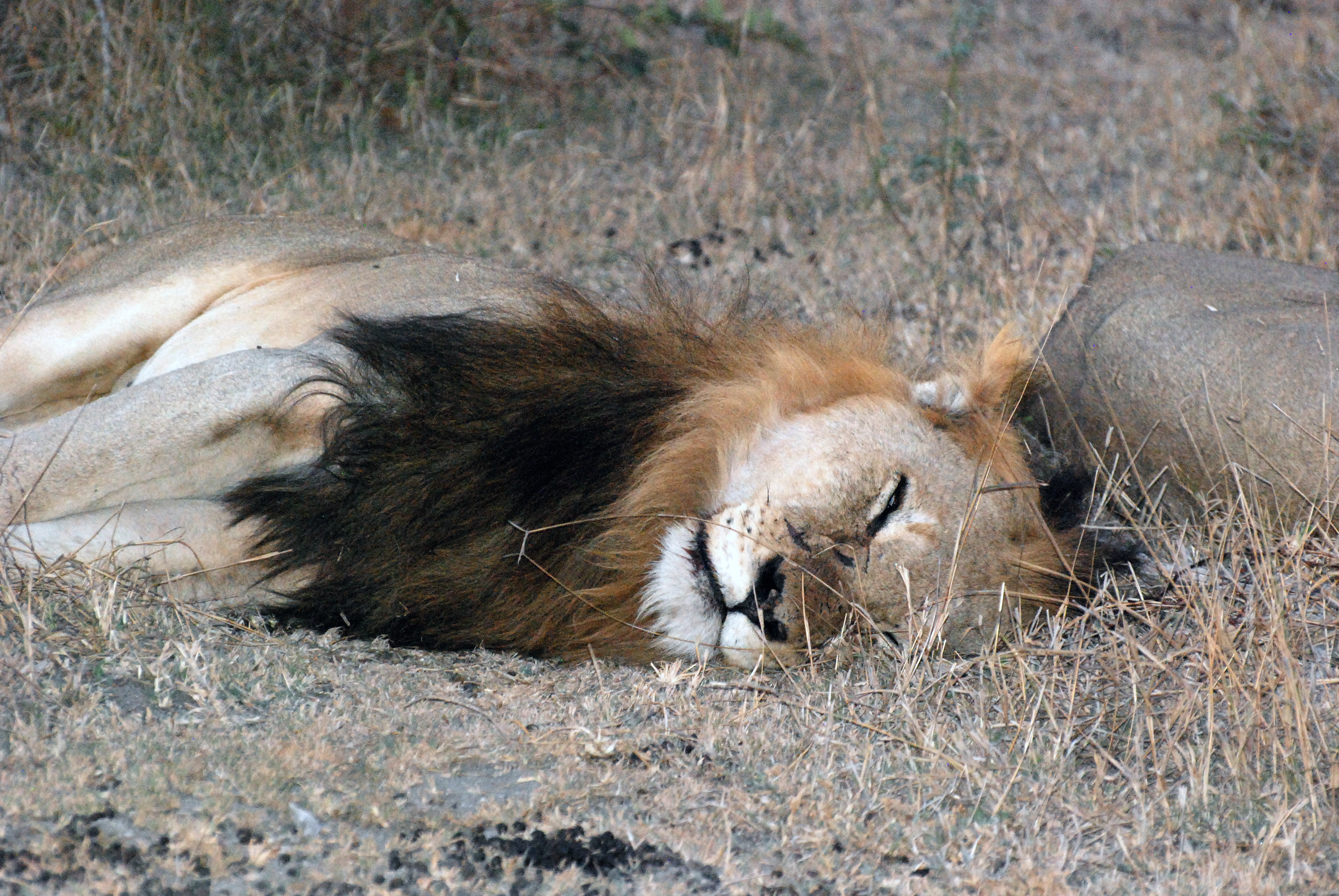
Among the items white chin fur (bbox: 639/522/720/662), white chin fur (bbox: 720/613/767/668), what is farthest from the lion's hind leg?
white chin fur (bbox: 720/613/767/668)

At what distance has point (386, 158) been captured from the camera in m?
6.22

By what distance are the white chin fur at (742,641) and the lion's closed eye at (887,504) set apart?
0.32 m

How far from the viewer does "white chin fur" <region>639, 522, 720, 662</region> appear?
2877 millimetres

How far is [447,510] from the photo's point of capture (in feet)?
10.2

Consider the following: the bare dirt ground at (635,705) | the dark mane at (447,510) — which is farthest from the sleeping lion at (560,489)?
the bare dirt ground at (635,705)

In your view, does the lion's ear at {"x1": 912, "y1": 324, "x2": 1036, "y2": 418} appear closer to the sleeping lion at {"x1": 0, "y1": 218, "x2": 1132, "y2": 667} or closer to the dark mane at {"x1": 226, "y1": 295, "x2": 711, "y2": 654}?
the sleeping lion at {"x1": 0, "y1": 218, "x2": 1132, "y2": 667}

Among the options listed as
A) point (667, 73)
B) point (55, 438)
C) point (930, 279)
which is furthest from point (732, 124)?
point (55, 438)

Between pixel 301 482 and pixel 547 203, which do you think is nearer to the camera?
pixel 301 482

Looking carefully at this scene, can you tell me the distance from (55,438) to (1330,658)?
2.97 m

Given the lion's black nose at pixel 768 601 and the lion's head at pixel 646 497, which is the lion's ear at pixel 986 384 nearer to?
the lion's head at pixel 646 497

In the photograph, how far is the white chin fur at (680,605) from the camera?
2.88 m

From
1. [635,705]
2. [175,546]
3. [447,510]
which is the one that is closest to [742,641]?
[635,705]

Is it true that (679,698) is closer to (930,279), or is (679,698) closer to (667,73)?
(930,279)

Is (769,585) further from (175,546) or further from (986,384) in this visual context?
(175,546)
